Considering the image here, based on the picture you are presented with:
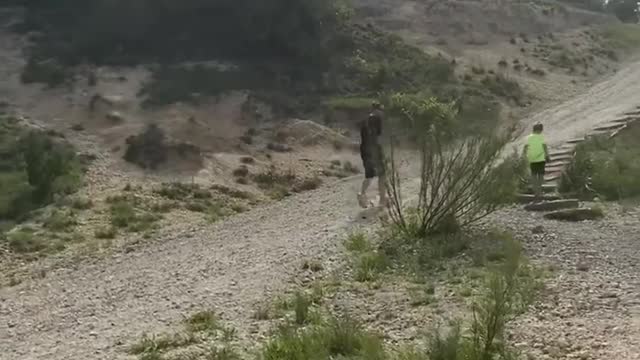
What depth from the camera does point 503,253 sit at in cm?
1252

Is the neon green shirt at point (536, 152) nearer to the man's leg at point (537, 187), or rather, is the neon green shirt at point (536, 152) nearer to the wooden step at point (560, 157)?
the man's leg at point (537, 187)

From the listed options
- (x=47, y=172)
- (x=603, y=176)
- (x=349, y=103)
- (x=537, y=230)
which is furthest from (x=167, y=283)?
(x=349, y=103)

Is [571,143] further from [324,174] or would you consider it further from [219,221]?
[219,221]

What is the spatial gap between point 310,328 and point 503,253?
162 inches

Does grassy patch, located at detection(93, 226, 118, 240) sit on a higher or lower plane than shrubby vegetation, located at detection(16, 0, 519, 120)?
lower

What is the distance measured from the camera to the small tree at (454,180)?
535 inches

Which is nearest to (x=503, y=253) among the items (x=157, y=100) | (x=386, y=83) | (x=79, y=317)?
(x=79, y=317)

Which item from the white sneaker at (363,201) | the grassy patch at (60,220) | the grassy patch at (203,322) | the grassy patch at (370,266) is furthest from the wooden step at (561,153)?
the grassy patch at (203,322)

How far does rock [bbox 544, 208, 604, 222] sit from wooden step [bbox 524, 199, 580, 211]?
1.43ft

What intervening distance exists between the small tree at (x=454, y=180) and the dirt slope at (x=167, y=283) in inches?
70.7

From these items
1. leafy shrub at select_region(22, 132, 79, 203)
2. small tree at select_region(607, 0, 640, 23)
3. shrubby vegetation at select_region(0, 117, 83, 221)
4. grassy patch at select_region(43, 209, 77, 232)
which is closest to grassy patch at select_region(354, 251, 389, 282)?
grassy patch at select_region(43, 209, 77, 232)

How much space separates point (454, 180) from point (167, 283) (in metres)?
5.11

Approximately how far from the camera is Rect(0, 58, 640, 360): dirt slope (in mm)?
11094

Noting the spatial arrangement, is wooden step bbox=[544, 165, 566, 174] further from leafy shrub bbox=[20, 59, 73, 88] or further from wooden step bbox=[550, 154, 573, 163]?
leafy shrub bbox=[20, 59, 73, 88]
